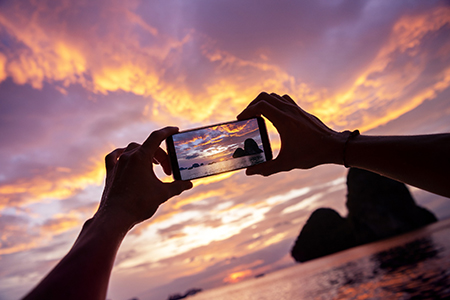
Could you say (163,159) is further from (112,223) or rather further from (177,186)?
(112,223)

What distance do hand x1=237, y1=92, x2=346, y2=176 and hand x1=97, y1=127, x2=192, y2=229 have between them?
1100mm

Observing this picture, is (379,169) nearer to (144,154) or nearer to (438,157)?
(438,157)

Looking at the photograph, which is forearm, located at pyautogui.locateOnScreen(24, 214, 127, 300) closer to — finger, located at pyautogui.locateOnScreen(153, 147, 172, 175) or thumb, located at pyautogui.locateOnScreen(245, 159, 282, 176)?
finger, located at pyautogui.locateOnScreen(153, 147, 172, 175)

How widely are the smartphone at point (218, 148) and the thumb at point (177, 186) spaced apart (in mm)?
253

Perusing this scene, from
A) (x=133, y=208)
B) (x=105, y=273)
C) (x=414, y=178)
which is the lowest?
(x=105, y=273)

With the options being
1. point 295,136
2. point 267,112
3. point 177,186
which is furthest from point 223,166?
point 295,136

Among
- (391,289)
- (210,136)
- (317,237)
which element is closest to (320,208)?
(317,237)

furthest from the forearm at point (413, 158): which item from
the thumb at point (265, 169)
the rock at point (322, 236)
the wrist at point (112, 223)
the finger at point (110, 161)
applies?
the rock at point (322, 236)

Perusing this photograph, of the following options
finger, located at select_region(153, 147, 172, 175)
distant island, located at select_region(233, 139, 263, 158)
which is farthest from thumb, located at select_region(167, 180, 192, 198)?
distant island, located at select_region(233, 139, 263, 158)

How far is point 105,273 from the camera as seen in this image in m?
1.46

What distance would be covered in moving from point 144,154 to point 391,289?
2520 centimetres

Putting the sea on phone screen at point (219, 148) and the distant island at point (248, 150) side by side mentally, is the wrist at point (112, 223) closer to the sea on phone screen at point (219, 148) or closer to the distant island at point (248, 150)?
the sea on phone screen at point (219, 148)

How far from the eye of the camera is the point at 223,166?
3.24m

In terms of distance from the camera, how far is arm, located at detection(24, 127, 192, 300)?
4.11ft
